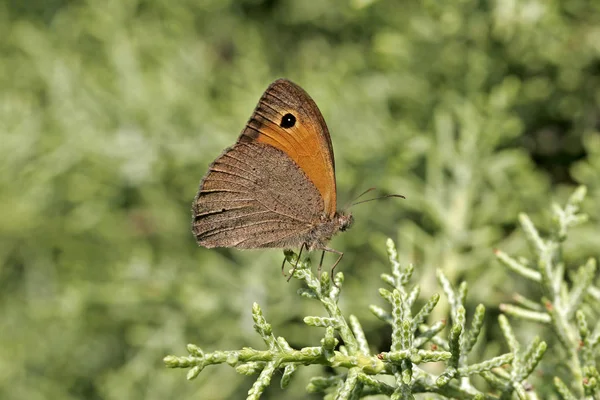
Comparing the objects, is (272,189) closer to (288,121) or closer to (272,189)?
(272,189)

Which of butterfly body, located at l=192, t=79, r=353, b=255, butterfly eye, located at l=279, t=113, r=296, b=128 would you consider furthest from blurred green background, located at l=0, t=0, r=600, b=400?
butterfly eye, located at l=279, t=113, r=296, b=128

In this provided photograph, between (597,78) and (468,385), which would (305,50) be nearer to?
(597,78)

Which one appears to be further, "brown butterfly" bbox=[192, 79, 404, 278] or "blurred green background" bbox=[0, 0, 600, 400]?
"blurred green background" bbox=[0, 0, 600, 400]

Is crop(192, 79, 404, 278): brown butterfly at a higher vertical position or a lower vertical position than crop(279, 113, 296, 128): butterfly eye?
lower

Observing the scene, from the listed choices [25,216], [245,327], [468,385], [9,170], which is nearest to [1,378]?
[25,216]

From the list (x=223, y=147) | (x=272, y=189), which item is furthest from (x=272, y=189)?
(x=223, y=147)

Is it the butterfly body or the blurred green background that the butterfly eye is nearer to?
the butterfly body

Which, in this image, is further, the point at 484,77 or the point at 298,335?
the point at 298,335
